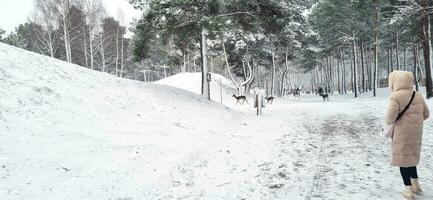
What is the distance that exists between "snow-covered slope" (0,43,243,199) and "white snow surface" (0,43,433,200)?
28mm

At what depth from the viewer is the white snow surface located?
6.66 meters

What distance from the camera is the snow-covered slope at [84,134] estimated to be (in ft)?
22.0

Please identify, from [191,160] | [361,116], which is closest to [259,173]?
[191,160]

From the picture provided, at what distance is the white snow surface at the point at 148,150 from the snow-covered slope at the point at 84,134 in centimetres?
3

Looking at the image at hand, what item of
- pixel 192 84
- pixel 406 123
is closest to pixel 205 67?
pixel 406 123

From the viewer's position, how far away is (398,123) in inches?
238

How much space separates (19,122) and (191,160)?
376 centimetres

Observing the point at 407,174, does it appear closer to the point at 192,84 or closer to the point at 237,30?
the point at 237,30

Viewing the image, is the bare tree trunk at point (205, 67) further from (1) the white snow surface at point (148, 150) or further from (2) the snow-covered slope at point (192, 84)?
(2) the snow-covered slope at point (192, 84)

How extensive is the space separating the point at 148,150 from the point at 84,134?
1.47 metres

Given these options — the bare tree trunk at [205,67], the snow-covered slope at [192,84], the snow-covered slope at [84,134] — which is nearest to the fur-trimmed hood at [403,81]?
the snow-covered slope at [84,134]

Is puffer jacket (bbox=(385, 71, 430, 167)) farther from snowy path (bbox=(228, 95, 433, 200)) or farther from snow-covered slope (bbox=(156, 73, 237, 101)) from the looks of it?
snow-covered slope (bbox=(156, 73, 237, 101))

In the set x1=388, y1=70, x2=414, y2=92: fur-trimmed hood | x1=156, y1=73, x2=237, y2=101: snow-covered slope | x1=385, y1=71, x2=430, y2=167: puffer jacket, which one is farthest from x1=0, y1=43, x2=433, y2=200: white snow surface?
x1=156, y1=73, x2=237, y2=101: snow-covered slope

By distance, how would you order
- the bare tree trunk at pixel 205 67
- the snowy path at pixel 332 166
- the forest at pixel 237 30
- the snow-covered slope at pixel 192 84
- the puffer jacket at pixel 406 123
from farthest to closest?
the snow-covered slope at pixel 192 84 → the bare tree trunk at pixel 205 67 → the forest at pixel 237 30 → the snowy path at pixel 332 166 → the puffer jacket at pixel 406 123
